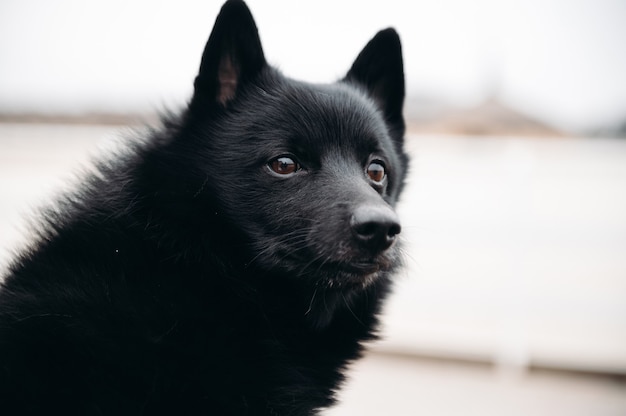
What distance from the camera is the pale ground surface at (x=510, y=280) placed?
193 inches

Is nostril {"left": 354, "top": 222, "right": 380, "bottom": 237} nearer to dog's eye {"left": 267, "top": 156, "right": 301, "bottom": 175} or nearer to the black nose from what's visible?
the black nose

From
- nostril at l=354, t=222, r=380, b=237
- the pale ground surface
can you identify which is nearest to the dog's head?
nostril at l=354, t=222, r=380, b=237

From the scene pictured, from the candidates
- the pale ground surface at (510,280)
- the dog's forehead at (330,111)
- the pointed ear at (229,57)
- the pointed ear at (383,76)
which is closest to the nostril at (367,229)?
the dog's forehead at (330,111)

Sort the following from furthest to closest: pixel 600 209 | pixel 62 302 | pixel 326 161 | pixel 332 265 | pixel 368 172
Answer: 1. pixel 600 209
2. pixel 368 172
3. pixel 326 161
4. pixel 332 265
5. pixel 62 302

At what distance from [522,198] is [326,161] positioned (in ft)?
12.0

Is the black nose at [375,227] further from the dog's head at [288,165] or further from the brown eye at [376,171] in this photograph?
the brown eye at [376,171]

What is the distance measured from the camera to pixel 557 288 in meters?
5.15

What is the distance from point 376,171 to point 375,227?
494 mm

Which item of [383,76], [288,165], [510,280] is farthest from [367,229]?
[510,280]

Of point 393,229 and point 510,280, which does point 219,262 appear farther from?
point 510,280

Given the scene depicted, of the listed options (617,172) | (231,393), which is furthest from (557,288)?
(231,393)

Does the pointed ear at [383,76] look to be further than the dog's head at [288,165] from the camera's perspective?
Yes

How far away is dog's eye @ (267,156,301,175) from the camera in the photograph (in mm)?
1847

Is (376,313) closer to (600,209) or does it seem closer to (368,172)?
(368,172)
